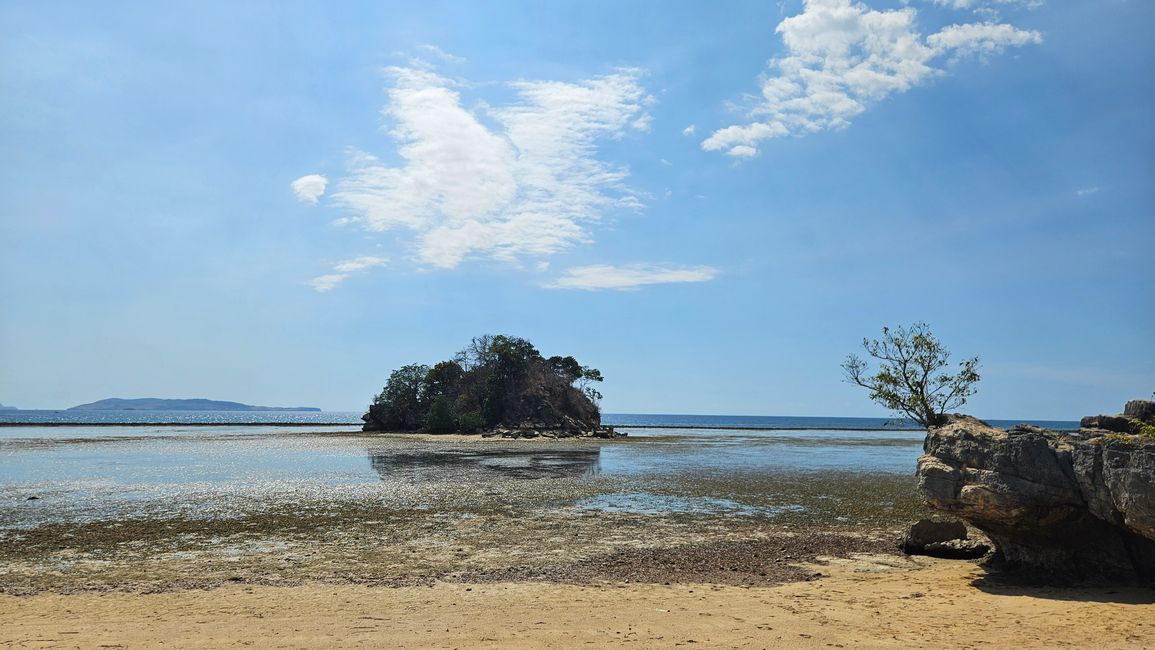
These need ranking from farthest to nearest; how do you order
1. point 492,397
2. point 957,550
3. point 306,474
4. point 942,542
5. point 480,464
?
point 492,397
point 480,464
point 306,474
point 942,542
point 957,550

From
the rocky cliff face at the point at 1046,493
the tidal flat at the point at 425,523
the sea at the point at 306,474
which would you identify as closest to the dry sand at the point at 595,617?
the tidal flat at the point at 425,523

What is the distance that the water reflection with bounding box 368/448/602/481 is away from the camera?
3456 cm

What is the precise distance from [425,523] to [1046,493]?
15.0 meters

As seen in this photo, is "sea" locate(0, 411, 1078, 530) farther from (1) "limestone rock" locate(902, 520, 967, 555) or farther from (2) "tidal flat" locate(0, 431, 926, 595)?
(1) "limestone rock" locate(902, 520, 967, 555)

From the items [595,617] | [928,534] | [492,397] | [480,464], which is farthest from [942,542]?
[492,397]

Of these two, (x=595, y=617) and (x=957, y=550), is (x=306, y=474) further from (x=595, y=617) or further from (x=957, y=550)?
(x=957, y=550)

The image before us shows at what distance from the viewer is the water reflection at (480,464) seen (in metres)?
34.6

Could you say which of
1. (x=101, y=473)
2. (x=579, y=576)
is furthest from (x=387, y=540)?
(x=101, y=473)

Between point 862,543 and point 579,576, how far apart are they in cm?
791

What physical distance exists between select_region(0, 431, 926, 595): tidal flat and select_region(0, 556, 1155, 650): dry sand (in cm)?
96

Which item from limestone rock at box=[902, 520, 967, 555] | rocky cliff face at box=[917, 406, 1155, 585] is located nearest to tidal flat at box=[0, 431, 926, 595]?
limestone rock at box=[902, 520, 967, 555]

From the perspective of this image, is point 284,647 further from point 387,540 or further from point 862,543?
point 862,543

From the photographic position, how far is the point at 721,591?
39.4 feet

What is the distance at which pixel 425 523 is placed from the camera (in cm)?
1948
